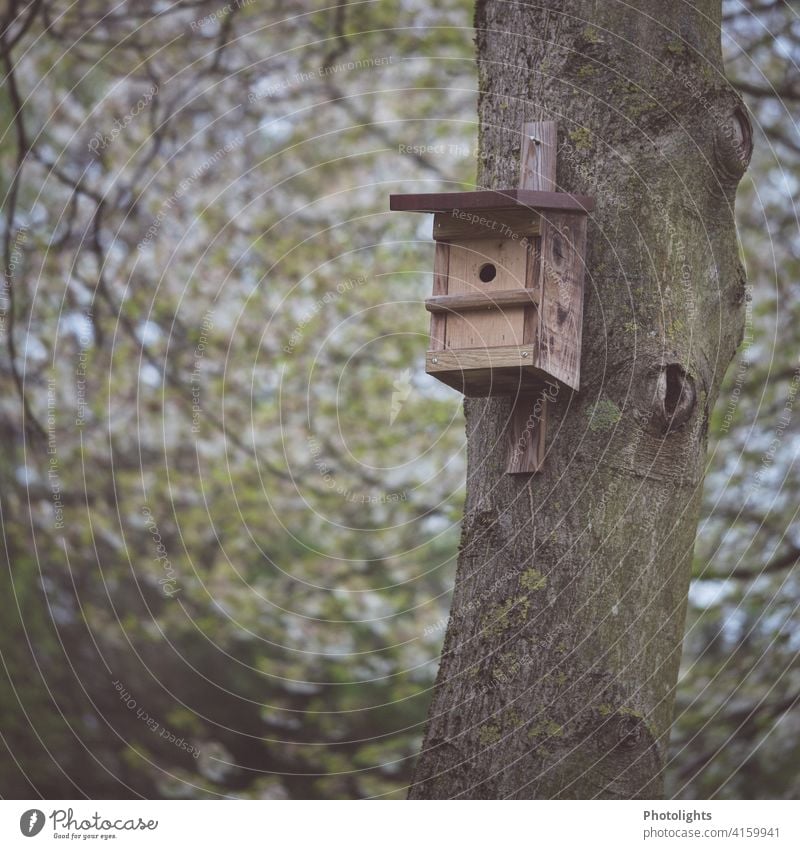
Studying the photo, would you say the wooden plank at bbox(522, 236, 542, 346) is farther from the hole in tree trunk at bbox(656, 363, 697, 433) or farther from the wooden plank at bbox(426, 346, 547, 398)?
the hole in tree trunk at bbox(656, 363, 697, 433)

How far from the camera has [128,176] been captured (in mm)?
6211

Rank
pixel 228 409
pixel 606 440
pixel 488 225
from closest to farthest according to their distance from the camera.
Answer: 1. pixel 606 440
2. pixel 488 225
3. pixel 228 409

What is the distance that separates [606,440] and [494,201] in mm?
599

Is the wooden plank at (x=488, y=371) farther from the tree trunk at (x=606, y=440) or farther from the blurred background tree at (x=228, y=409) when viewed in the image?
the blurred background tree at (x=228, y=409)

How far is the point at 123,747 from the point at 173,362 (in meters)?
2.46

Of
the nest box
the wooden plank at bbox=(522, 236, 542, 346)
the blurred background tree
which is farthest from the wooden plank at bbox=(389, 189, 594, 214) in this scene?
the blurred background tree

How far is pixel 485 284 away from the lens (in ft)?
8.48

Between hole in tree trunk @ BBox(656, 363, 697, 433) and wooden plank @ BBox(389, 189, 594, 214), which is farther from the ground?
wooden plank @ BBox(389, 189, 594, 214)

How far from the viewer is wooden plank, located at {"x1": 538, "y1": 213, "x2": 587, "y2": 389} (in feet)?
7.74

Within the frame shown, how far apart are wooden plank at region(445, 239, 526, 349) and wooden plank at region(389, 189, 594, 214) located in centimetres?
13

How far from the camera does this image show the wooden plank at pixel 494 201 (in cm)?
239

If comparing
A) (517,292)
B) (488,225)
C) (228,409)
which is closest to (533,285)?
(517,292)

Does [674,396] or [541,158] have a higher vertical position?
[541,158]

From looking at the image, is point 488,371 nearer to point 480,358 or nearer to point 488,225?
point 480,358
